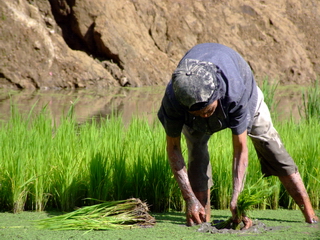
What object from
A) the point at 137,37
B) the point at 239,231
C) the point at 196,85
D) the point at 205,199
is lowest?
the point at 239,231

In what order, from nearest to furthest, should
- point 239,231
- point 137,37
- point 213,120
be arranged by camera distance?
1. point 213,120
2. point 239,231
3. point 137,37

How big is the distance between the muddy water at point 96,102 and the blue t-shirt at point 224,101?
12.5ft

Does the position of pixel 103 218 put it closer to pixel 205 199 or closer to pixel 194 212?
pixel 194 212

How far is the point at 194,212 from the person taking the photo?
2439mm

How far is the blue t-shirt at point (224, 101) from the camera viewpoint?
7.09 feet

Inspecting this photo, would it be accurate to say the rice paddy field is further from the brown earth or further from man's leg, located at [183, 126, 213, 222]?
the brown earth

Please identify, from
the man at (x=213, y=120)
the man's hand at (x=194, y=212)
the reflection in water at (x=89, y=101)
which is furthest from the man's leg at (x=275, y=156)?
the reflection in water at (x=89, y=101)

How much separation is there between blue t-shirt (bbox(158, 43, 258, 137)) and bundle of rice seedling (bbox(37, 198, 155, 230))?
19.7 inches

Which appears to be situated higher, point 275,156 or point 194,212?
point 275,156

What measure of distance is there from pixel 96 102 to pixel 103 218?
6.04 m

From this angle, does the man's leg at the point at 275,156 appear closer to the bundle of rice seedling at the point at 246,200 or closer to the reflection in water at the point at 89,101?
the bundle of rice seedling at the point at 246,200

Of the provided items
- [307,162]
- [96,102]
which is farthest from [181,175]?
[96,102]

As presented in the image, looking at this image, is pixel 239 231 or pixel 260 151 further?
pixel 260 151

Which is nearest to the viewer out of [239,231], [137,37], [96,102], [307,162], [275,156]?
[239,231]
